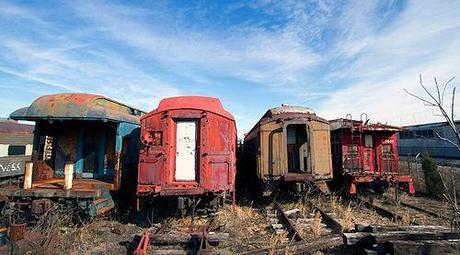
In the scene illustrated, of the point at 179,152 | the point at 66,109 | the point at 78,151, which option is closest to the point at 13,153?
the point at 78,151

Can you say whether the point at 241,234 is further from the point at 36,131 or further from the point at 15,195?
the point at 36,131

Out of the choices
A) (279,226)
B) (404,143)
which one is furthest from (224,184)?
(404,143)

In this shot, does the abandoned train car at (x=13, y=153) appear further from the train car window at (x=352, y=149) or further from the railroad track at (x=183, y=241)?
the train car window at (x=352, y=149)

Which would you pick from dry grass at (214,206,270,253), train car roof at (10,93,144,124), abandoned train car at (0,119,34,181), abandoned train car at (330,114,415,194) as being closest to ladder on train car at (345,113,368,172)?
abandoned train car at (330,114,415,194)

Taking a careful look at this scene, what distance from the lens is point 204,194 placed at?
331 inches

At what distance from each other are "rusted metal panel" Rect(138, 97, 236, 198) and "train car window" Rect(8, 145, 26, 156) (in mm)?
10335

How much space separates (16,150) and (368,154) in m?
16.7

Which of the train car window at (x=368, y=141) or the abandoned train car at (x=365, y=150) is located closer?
the abandoned train car at (x=365, y=150)

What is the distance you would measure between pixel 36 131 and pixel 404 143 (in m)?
30.9

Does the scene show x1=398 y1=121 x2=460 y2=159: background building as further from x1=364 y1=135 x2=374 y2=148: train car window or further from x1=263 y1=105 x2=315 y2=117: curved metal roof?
x1=263 y1=105 x2=315 y2=117: curved metal roof

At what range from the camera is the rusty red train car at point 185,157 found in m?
8.31

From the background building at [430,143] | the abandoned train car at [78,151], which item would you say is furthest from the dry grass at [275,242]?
the background building at [430,143]

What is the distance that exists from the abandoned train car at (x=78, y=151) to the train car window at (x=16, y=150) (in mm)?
6125

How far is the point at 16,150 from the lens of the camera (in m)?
15.5
